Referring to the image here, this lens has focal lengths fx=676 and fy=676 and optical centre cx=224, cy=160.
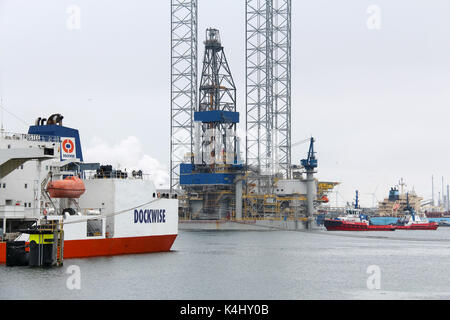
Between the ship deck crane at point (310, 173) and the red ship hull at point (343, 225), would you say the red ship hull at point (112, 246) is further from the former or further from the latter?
the red ship hull at point (343, 225)

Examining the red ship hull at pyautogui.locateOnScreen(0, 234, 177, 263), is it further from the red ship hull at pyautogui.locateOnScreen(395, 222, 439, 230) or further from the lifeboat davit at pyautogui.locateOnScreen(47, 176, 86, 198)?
the red ship hull at pyautogui.locateOnScreen(395, 222, 439, 230)

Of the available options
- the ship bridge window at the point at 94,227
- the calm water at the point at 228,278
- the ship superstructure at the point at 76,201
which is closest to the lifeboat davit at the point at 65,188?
the ship superstructure at the point at 76,201

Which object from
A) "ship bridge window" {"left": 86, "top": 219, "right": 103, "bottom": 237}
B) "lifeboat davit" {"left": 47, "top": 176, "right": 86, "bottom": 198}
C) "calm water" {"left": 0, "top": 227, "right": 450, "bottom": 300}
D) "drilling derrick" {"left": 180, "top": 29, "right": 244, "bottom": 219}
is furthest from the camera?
"drilling derrick" {"left": 180, "top": 29, "right": 244, "bottom": 219}

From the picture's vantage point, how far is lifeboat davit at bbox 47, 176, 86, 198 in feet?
133

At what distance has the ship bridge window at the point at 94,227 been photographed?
139 feet

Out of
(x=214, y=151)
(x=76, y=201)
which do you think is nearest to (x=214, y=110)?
(x=214, y=151)

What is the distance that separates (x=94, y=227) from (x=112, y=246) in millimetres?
1762

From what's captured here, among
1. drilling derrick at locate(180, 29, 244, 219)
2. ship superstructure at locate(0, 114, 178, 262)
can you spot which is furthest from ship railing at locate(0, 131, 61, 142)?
drilling derrick at locate(180, 29, 244, 219)

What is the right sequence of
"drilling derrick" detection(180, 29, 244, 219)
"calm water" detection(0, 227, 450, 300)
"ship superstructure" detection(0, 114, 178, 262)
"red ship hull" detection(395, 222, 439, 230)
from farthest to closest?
"red ship hull" detection(395, 222, 439, 230), "drilling derrick" detection(180, 29, 244, 219), "ship superstructure" detection(0, 114, 178, 262), "calm water" detection(0, 227, 450, 300)

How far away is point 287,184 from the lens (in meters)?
116

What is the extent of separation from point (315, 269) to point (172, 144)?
6463 cm

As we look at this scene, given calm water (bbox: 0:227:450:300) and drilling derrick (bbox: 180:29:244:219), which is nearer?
calm water (bbox: 0:227:450:300)

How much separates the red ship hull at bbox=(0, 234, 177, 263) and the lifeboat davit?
9.27ft
